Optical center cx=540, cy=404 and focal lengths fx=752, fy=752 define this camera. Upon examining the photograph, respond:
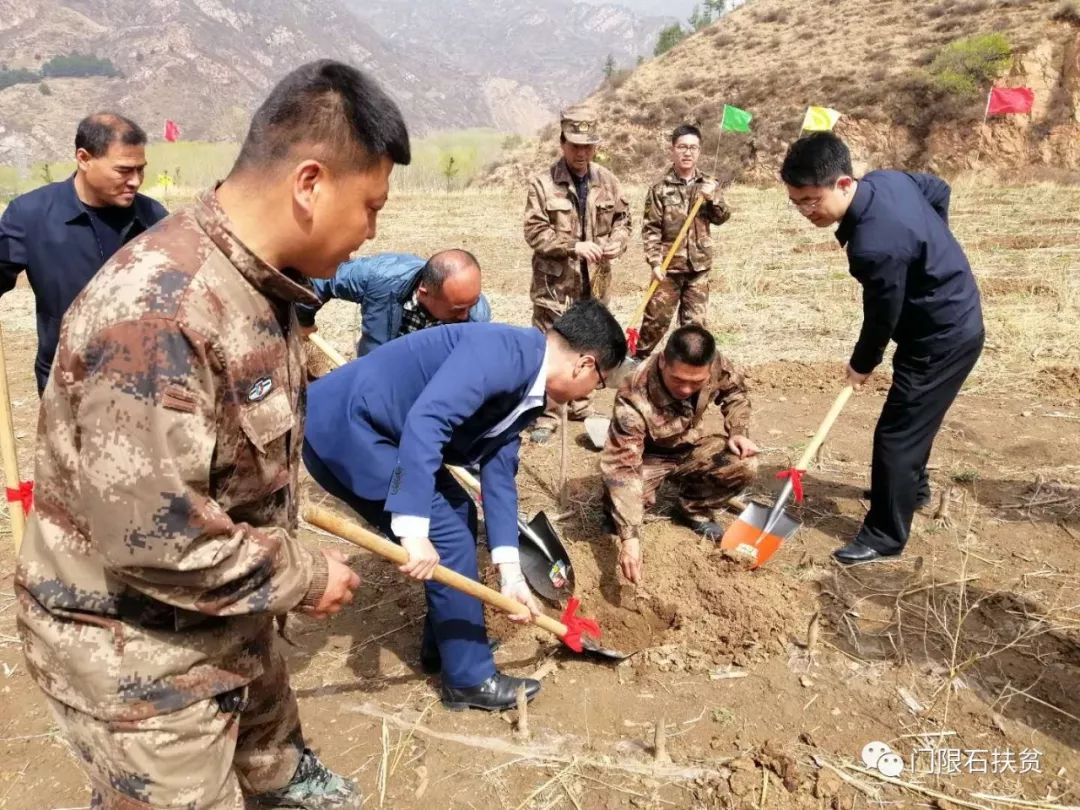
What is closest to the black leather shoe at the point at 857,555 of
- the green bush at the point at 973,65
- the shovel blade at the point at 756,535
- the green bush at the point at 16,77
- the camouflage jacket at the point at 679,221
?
the shovel blade at the point at 756,535

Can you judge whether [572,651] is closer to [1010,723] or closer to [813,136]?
[1010,723]

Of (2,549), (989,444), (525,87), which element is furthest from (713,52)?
(525,87)

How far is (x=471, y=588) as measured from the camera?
97.7 inches

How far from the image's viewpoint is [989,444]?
5008mm

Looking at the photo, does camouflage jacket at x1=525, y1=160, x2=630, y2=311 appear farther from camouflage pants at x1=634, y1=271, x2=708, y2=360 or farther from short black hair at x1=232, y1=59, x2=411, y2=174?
short black hair at x1=232, y1=59, x2=411, y2=174

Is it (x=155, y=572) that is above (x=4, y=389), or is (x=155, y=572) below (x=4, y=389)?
above

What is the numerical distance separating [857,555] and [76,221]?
3978 millimetres

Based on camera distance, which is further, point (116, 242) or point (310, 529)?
point (310, 529)

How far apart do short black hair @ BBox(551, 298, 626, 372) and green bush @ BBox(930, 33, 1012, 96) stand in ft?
85.3

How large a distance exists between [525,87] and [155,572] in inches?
7352

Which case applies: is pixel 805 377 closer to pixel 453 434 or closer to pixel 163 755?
pixel 453 434

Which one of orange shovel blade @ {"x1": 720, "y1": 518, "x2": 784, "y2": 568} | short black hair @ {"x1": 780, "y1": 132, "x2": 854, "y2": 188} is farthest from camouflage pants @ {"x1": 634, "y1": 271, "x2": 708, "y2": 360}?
short black hair @ {"x1": 780, "y1": 132, "x2": 854, "y2": 188}

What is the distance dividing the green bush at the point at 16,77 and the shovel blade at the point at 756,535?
4717 inches

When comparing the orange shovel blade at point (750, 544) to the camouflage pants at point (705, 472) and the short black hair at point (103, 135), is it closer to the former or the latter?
the camouflage pants at point (705, 472)
